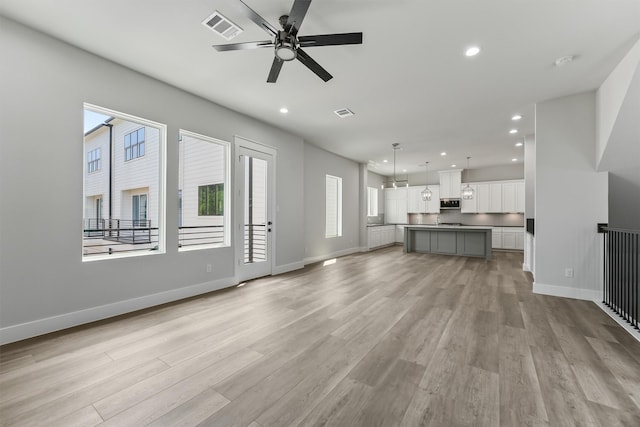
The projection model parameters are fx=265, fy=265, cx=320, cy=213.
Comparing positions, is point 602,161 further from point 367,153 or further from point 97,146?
point 97,146

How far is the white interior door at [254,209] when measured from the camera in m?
4.68

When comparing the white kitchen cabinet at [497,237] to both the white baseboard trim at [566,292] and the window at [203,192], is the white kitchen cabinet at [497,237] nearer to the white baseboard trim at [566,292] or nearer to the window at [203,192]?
the white baseboard trim at [566,292]

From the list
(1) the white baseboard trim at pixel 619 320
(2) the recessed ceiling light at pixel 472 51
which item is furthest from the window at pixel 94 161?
(1) the white baseboard trim at pixel 619 320

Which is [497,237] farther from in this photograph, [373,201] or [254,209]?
[254,209]

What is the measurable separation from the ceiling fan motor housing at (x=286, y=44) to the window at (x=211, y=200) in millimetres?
2781

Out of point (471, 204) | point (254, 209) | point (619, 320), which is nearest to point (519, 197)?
point (471, 204)

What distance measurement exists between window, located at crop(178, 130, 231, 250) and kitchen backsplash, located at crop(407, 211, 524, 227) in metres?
8.31

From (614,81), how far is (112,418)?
5.74 metres

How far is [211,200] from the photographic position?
16.5 feet

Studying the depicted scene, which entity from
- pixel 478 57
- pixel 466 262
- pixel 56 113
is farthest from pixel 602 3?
pixel 466 262

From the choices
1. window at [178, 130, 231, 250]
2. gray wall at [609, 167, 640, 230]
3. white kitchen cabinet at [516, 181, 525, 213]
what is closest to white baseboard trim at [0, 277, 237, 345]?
window at [178, 130, 231, 250]

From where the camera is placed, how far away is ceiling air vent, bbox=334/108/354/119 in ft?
14.8

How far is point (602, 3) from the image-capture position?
7.20 feet

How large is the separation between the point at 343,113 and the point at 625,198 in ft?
14.9
